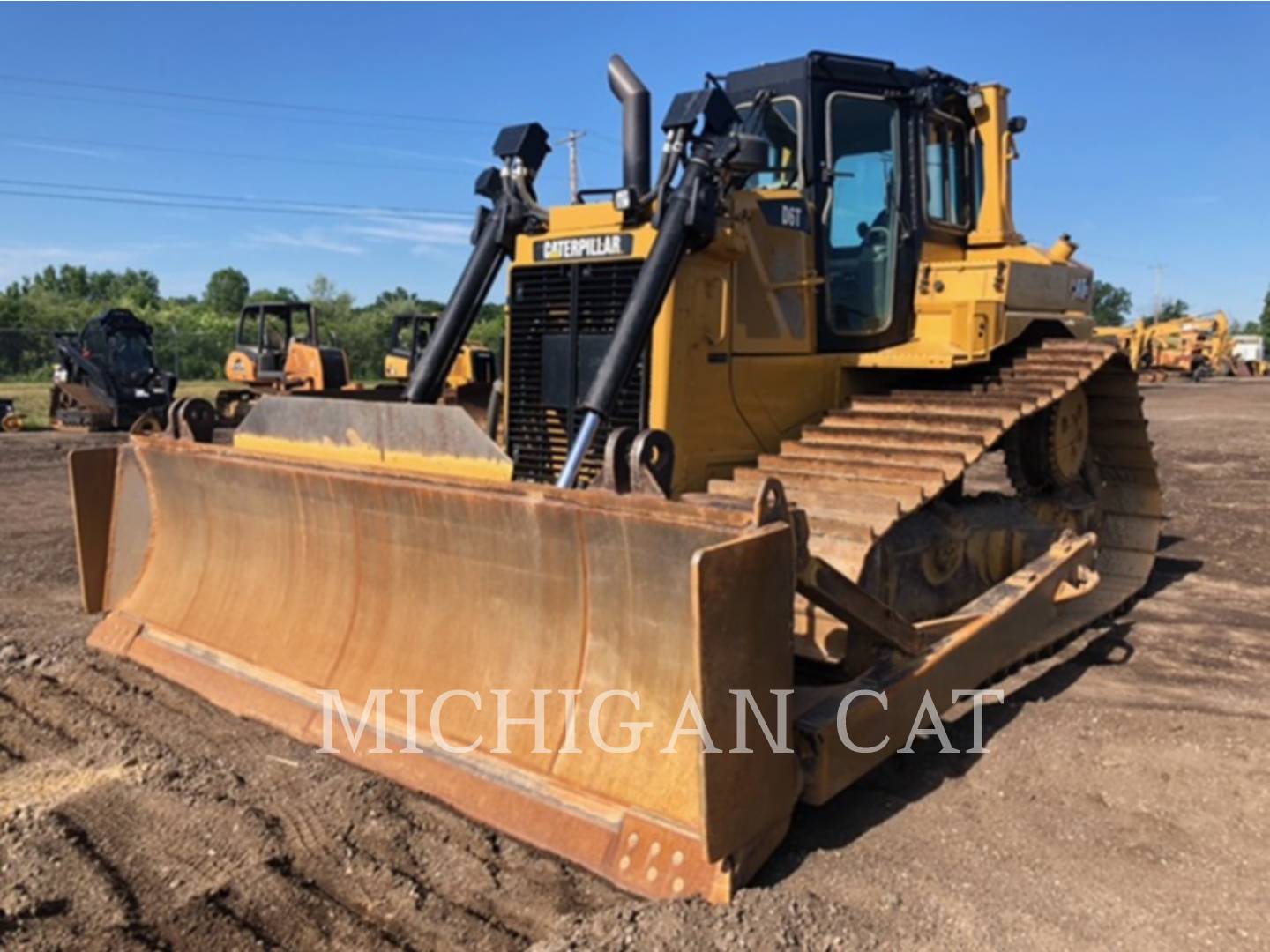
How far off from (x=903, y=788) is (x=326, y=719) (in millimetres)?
2237

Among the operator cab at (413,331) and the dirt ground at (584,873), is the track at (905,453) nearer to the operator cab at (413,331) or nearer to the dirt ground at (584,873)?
the dirt ground at (584,873)

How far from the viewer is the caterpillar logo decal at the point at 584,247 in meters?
4.76

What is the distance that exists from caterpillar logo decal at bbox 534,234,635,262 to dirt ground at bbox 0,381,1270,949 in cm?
245

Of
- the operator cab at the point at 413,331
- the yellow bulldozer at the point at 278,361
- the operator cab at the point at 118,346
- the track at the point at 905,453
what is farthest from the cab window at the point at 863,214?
the operator cab at the point at 118,346

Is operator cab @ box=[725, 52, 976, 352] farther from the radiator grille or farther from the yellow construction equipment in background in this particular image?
the yellow construction equipment in background

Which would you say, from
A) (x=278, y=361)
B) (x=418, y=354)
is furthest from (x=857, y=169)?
(x=278, y=361)

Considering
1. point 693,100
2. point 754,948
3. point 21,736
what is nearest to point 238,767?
point 21,736

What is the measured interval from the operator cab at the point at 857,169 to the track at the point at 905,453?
0.52m

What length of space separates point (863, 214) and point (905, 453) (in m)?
1.58

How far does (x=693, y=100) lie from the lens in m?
4.61

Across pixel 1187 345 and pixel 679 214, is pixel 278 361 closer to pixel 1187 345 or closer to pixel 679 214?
pixel 679 214

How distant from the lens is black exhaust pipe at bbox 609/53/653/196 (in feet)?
16.0

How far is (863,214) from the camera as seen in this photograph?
5594 millimetres

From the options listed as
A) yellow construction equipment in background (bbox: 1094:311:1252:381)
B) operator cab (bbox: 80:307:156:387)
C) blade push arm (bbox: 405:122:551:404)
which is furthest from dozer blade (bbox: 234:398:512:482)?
yellow construction equipment in background (bbox: 1094:311:1252:381)
